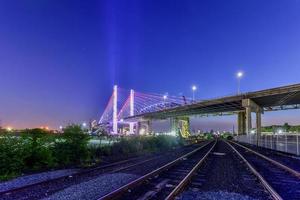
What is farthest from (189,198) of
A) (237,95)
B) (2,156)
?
(237,95)

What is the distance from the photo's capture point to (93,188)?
33.6 ft

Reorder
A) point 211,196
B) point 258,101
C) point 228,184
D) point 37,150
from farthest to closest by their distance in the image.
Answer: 1. point 258,101
2. point 37,150
3. point 228,184
4. point 211,196

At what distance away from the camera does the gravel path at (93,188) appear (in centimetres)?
898

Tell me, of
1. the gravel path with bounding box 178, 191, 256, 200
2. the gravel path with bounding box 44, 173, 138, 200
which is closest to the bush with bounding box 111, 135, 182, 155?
the gravel path with bounding box 44, 173, 138, 200

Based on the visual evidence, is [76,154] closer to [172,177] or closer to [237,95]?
[172,177]

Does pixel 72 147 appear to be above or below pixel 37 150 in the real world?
below

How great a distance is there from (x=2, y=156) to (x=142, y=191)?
7.72m

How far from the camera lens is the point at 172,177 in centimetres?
1308

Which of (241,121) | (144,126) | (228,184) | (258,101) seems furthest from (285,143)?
(144,126)

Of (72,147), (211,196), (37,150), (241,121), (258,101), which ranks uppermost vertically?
(258,101)

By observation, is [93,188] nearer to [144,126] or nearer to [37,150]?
[37,150]

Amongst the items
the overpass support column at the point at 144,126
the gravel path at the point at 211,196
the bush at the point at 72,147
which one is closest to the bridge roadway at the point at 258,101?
the overpass support column at the point at 144,126

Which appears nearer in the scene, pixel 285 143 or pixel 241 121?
pixel 285 143

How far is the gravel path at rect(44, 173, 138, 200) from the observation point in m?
8.98
